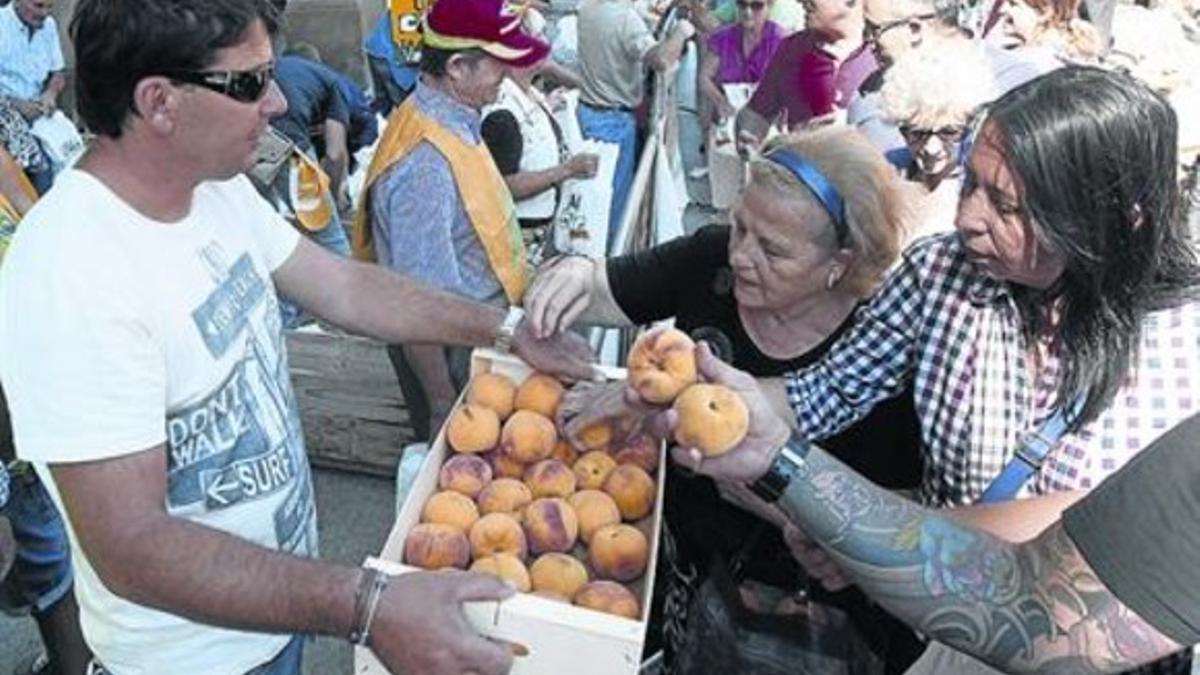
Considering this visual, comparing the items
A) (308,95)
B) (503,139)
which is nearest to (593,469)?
(503,139)

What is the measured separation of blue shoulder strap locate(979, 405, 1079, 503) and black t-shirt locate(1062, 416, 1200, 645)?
519 mm

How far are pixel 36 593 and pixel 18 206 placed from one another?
120 cm

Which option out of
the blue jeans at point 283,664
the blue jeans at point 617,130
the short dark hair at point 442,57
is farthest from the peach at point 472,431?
the blue jeans at point 617,130

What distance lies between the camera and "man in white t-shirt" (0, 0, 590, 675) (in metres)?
1.54

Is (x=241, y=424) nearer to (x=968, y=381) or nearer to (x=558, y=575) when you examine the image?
(x=558, y=575)

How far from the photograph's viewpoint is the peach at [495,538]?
1.80m

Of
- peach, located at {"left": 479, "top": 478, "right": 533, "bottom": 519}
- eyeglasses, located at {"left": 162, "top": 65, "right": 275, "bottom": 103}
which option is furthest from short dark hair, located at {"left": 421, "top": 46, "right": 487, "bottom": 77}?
peach, located at {"left": 479, "top": 478, "right": 533, "bottom": 519}

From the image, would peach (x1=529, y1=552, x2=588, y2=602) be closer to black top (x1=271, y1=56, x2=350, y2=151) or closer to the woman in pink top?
black top (x1=271, y1=56, x2=350, y2=151)

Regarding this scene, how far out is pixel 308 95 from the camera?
228 inches

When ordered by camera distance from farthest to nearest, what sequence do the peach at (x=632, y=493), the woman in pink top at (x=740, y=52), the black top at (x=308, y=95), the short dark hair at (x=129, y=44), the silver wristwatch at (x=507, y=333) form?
the woman in pink top at (x=740, y=52)
the black top at (x=308, y=95)
the silver wristwatch at (x=507, y=333)
the peach at (x=632, y=493)
the short dark hair at (x=129, y=44)

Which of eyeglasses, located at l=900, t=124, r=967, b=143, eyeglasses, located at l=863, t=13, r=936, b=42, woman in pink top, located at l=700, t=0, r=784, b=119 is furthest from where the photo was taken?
woman in pink top, located at l=700, t=0, r=784, b=119

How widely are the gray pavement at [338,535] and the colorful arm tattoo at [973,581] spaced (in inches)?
91.8

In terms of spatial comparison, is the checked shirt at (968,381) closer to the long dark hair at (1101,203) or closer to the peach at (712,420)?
the long dark hair at (1101,203)

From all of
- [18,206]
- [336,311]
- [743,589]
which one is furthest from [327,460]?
[743,589]
